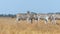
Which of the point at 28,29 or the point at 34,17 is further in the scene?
the point at 34,17

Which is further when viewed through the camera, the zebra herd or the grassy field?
the zebra herd

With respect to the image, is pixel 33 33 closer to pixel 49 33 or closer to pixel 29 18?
pixel 49 33

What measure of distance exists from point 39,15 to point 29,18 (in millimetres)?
1247

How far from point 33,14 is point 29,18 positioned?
661 mm

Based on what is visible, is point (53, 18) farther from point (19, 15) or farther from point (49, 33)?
point (49, 33)

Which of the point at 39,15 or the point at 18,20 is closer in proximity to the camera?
the point at 39,15

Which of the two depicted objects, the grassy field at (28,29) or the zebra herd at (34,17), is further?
the zebra herd at (34,17)

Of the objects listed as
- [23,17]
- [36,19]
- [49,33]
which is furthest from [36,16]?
[49,33]

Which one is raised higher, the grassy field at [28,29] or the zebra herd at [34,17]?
the grassy field at [28,29]

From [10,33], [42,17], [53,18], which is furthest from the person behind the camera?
[53,18]

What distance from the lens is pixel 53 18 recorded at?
94.6 feet

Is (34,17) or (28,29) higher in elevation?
(28,29)

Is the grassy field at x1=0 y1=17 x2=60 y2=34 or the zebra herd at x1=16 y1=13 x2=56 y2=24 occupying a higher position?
the grassy field at x1=0 y1=17 x2=60 y2=34

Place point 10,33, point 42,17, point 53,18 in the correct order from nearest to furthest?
point 10,33 → point 42,17 → point 53,18
